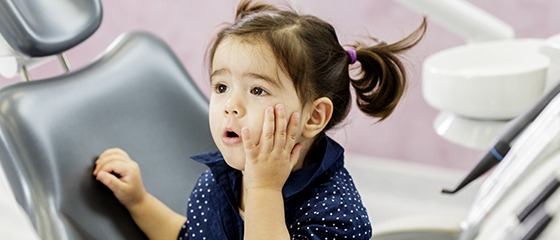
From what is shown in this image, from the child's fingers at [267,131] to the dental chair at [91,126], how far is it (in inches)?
12.3

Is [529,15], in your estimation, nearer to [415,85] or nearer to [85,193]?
[415,85]

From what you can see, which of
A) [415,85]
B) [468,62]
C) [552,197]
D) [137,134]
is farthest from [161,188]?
[415,85]

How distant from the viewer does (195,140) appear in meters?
1.46

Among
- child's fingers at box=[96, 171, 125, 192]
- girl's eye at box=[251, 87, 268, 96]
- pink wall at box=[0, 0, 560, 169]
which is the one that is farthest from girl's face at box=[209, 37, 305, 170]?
pink wall at box=[0, 0, 560, 169]

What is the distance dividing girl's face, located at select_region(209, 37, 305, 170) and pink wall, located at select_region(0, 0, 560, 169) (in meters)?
1.06

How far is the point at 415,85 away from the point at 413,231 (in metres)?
1.21

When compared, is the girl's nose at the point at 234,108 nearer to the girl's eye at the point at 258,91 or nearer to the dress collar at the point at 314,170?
the girl's eye at the point at 258,91

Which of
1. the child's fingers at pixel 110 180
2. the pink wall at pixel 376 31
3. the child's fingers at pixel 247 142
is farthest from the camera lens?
the pink wall at pixel 376 31

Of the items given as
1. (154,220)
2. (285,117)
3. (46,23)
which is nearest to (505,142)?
(285,117)

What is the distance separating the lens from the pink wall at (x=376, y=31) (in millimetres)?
2342

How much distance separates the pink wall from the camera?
234 cm

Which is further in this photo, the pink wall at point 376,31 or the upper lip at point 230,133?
the pink wall at point 376,31

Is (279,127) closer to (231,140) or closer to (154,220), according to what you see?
(231,140)

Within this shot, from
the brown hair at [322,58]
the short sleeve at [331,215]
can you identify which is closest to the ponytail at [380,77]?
the brown hair at [322,58]
